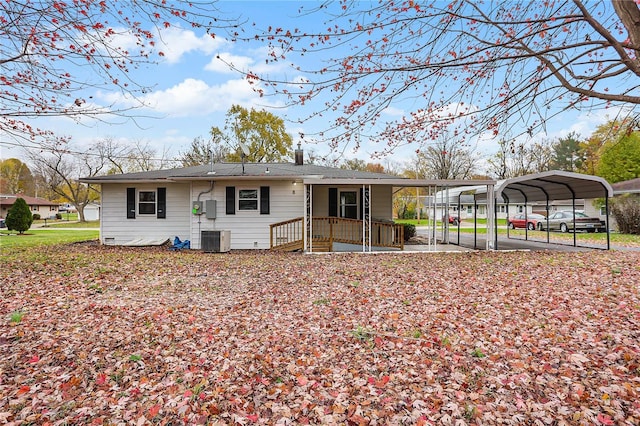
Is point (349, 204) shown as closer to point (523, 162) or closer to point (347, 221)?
point (347, 221)

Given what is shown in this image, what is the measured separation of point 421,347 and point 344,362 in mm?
964

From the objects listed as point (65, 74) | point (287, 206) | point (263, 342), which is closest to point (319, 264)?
point (287, 206)

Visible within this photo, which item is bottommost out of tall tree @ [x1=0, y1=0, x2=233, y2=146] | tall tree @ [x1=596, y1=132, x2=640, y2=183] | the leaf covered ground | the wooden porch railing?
the leaf covered ground

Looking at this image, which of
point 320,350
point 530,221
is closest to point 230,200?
point 320,350

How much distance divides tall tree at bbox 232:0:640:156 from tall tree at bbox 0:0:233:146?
1.31 metres

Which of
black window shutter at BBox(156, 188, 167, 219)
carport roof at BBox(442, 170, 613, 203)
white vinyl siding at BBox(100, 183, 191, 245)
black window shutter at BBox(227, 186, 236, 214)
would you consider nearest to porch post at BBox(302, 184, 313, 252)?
black window shutter at BBox(227, 186, 236, 214)

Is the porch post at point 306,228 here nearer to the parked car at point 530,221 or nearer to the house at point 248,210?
the house at point 248,210

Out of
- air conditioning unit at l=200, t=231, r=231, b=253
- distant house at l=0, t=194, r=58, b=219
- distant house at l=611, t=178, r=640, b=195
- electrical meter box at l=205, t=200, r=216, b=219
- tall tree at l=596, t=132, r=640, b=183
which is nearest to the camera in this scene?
air conditioning unit at l=200, t=231, r=231, b=253

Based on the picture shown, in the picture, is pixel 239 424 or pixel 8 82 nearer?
pixel 239 424

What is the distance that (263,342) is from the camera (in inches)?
162

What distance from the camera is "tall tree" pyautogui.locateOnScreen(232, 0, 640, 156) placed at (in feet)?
14.0

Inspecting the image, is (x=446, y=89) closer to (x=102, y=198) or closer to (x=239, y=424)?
(x=239, y=424)

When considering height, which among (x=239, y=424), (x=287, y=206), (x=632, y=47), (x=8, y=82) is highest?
(x=8, y=82)

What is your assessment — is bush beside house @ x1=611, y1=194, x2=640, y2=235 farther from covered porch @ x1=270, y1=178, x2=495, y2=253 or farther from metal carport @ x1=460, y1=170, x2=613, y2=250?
covered porch @ x1=270, y1=178, x2=495, y2=253
